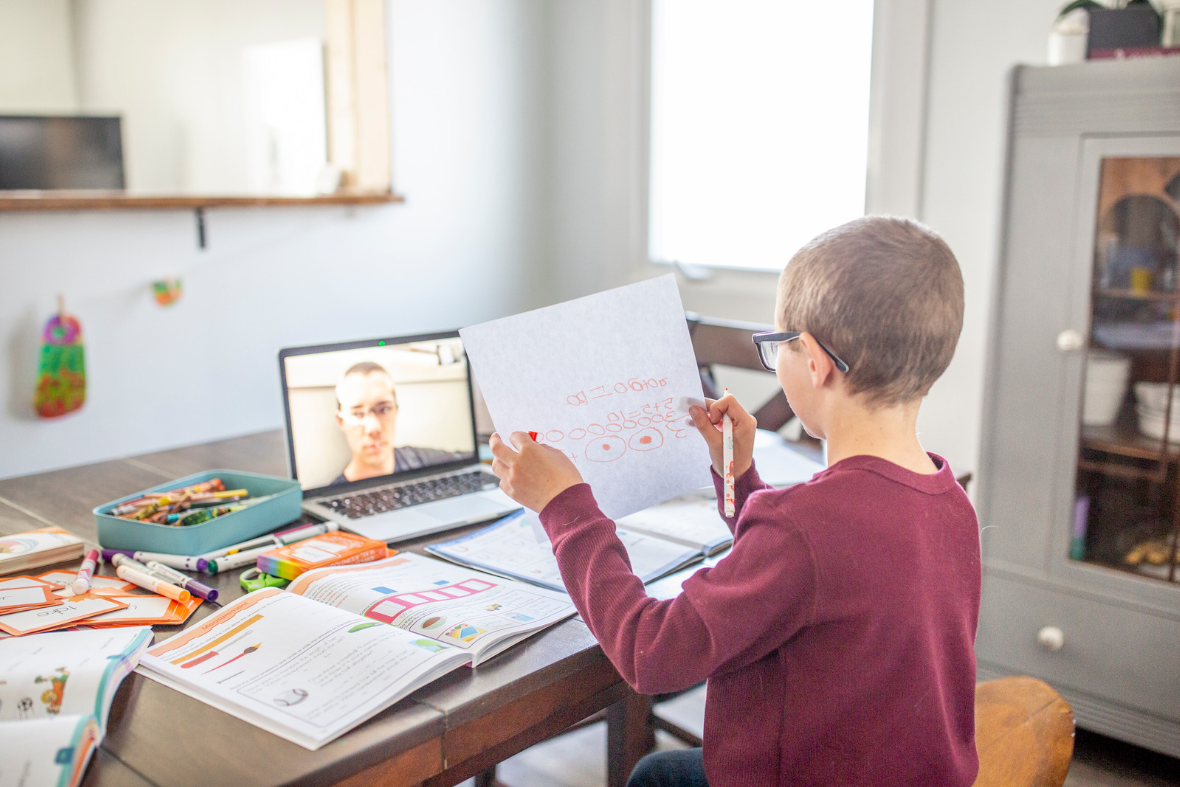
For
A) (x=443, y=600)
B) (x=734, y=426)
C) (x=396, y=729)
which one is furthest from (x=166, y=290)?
(x=396, y=729)

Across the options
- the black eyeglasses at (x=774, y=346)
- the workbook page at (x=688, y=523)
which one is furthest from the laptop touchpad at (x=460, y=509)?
the black eyeglasses at (x=774, y=346)

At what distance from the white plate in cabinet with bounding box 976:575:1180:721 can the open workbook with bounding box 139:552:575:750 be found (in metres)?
1.51

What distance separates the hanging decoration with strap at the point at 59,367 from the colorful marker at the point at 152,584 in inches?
58.5

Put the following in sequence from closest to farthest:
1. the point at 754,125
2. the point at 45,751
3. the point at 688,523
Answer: the point at 45,751 → the point at 688,523 → the point at 754,125

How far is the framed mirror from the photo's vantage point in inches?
113

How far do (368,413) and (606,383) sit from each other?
0.55 m

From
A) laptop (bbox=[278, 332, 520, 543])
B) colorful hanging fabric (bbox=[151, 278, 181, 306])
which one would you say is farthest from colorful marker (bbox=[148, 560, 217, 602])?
colorful hanging fabric (bbox=[151, 278, 181, 306])

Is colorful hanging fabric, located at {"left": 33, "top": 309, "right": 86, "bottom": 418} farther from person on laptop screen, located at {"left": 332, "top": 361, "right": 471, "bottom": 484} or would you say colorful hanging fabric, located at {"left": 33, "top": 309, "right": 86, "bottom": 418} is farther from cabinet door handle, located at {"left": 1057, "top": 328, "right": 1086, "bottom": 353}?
cabinet door handle, located at {"left": 1057, "top": 328, "right": 1086, "bottom": 353}

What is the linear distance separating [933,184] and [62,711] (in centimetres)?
239

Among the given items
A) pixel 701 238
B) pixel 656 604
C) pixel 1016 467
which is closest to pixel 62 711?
pixel 656 604

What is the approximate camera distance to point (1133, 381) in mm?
2041

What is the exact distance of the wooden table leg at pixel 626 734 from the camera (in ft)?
4.91

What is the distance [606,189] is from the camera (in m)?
3.48

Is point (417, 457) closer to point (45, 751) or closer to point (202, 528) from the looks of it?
point (202, 528)
